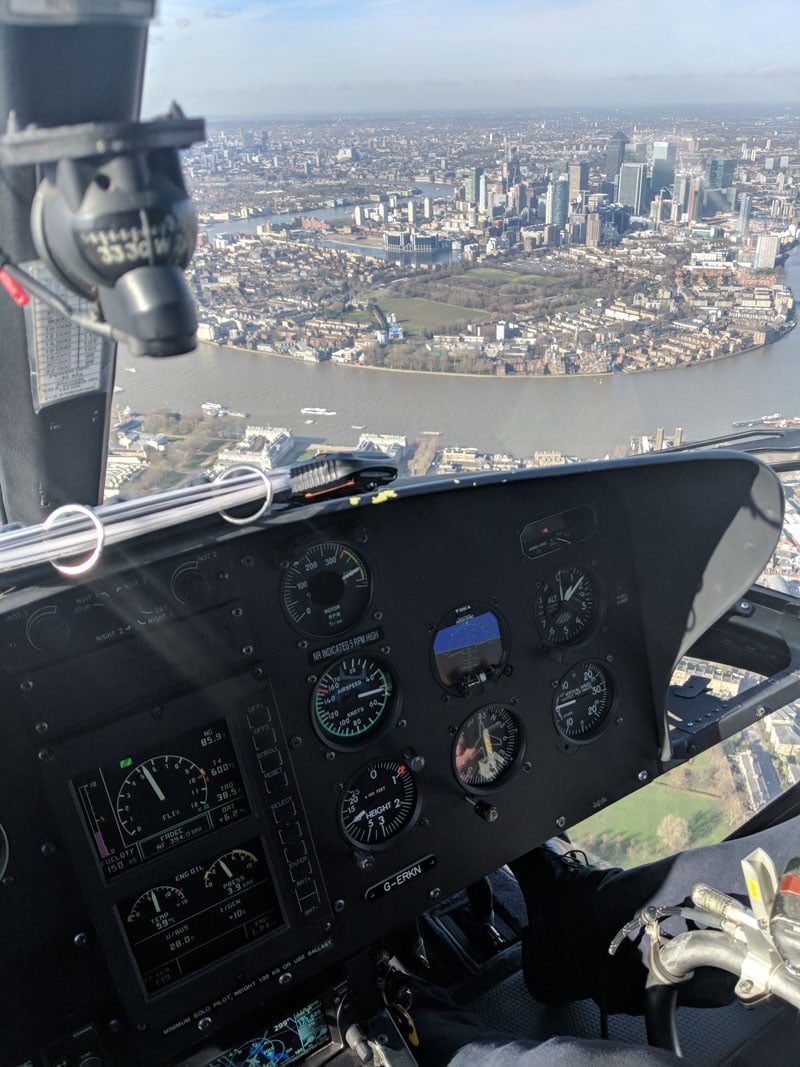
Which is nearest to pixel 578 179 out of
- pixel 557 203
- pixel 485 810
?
pixel 557 203

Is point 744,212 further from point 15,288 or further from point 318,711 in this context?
point 15,288

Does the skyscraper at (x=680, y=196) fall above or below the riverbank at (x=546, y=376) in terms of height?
above

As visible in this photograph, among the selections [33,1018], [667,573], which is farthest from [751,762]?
[33,1018]

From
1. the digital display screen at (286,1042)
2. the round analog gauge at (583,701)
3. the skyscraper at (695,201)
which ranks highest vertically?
the skyscraper at (695,201)

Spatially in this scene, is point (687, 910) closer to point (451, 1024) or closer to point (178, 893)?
point (451, 1024)

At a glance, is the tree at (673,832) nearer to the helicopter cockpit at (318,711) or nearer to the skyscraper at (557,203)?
the helicopter cockpit at (318,711)

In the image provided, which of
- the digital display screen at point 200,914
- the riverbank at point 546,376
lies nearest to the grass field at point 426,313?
the riverbank at point 546,376

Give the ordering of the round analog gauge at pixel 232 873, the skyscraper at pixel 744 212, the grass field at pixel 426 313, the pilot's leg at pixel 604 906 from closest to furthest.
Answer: the pilot's leg at pixel 604 906
the round analog gauge at pixel 232 873
the grass field at pixel 426 313
the skyscraper at pixel 744 212
